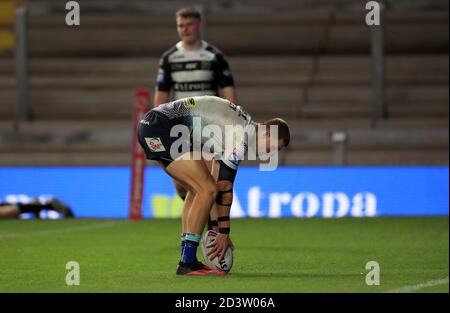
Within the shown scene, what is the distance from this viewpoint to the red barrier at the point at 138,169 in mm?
14086

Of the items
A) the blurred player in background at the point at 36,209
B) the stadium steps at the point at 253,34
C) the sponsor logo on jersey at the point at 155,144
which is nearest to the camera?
the sponsor logo on jersey at the point at 155,144

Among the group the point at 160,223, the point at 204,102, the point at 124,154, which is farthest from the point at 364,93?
the point at 204,102

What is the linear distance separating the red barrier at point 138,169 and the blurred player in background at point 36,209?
85 centimetres

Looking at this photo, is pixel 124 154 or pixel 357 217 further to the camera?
pixel 124 154

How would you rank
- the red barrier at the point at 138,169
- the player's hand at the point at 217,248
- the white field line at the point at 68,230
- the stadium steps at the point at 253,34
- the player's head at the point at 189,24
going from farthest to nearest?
the stadium steps at the point at 253,34, the red barrier at the point at 138,169, the white field line at the point at 68,230, the player's head at the point at 189,24, the player's hand at the point at 217,248

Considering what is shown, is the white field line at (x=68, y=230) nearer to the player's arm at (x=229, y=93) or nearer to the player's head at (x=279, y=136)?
the player's arm at (x=229, y=93)

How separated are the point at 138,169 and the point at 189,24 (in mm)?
3424

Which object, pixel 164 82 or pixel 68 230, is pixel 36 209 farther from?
pixel 164 82

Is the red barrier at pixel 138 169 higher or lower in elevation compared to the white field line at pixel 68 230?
higher

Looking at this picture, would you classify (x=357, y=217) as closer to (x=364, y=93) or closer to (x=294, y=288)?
(x=364, y=93)

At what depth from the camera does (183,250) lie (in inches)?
340

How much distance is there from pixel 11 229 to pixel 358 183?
3.96m

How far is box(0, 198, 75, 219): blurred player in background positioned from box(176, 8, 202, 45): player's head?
392cm

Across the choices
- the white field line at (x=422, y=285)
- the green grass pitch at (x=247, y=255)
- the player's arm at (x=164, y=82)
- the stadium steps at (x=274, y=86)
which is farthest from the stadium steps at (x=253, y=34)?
the white field line at (x=422, y=285)
